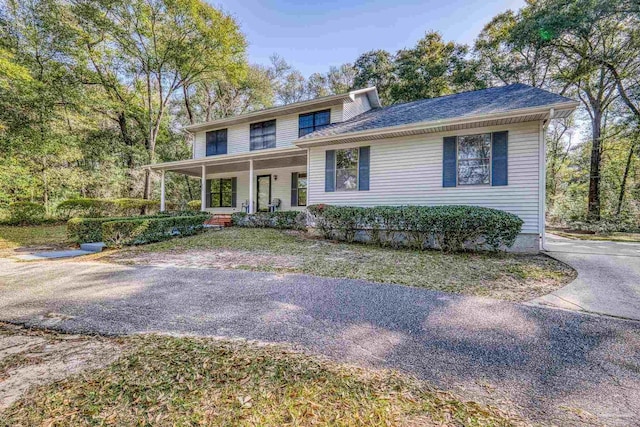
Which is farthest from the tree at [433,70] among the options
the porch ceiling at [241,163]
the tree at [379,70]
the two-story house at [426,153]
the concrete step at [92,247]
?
the concrete step at [92,247]

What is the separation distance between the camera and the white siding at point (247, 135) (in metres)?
12.7

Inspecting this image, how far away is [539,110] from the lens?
21.8ft

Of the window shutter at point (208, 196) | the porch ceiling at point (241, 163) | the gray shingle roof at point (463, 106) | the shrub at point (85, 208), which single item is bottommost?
the shrub at point (85, 208)

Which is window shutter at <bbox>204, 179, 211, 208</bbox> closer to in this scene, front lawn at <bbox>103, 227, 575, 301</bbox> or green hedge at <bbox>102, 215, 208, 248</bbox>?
green hedge at <bbox>102, 215, 208, 248</bbox>

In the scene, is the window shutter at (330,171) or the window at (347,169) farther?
the window shutter at (330,171)

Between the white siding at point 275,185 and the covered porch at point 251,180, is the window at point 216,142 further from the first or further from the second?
the white siding at point 275,185

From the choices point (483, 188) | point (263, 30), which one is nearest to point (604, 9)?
point (483, 188)

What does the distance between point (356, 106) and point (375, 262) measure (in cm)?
899

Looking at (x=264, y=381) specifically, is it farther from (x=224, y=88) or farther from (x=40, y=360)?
(x=224, y=88)

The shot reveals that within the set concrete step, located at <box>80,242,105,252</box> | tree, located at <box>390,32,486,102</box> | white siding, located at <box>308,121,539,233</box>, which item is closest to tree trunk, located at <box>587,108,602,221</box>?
tree, located at <box>390,32,486,102</box>

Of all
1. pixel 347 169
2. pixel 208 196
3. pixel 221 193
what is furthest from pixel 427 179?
pixel 208 196

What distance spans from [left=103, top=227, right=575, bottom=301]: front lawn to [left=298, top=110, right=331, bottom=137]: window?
595cm

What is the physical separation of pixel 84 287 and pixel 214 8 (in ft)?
65.5

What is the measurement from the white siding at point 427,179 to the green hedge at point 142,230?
14.8ft
